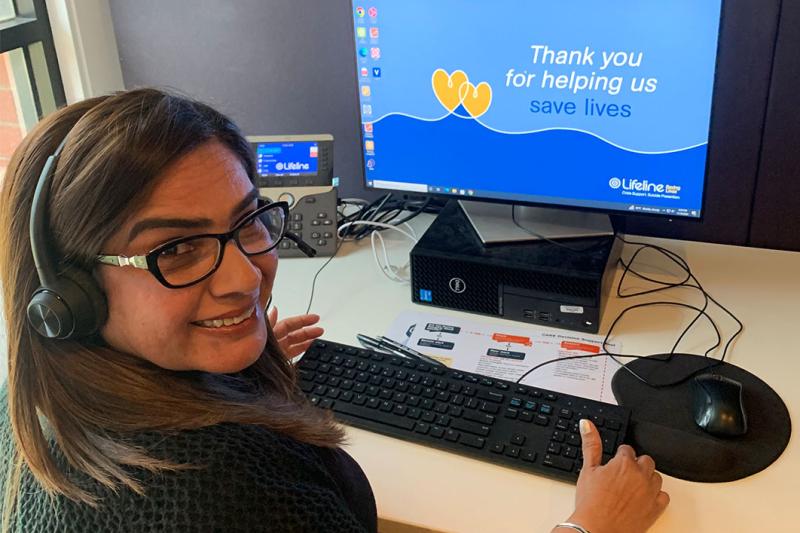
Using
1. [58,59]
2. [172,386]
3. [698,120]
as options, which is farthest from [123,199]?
[58,59]

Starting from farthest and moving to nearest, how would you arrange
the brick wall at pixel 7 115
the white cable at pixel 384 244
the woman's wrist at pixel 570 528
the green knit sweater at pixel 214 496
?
the brick wall at pixel 7 115
the white cable at pixel 384 244
the woman's wrist at pixel 570 528
the green knit sweater at pixel 214 496

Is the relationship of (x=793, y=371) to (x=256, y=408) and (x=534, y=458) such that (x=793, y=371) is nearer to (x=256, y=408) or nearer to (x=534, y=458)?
(x=534, y=458)

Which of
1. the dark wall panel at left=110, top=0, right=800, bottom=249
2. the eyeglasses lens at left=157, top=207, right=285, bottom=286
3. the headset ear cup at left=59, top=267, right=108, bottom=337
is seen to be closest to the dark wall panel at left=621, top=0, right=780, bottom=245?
the dark wall panel at left=110, top=0, right=800, bottom=249

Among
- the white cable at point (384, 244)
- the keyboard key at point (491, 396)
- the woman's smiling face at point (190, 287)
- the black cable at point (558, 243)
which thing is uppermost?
the woman's smiling face at point (190, 287)

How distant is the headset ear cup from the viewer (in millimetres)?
710

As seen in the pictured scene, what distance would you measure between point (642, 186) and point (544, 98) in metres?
0.21

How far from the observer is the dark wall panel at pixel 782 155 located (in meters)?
1.27

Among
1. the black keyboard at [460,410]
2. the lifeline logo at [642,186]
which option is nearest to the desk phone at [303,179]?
the black keyboard at [460,410]

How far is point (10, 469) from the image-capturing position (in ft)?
2.52

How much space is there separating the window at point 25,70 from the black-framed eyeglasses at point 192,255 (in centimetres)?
102

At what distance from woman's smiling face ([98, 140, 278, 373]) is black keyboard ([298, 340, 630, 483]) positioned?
28 centimetres

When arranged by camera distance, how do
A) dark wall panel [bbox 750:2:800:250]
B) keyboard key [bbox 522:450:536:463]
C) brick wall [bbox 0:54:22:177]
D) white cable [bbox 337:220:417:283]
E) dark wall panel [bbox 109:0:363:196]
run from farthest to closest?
brick wall [bbox 0:54:22:177] < dark wall panel [bbox 109:0:363:196] < white cable [bbox 337:220:417:283] < dark wall panel [bbox 750:2:800:250] < keyboard key [bbox 522:450:536:463]

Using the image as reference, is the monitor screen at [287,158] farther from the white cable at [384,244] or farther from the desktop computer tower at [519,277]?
the desktop computer tower at [519,277]

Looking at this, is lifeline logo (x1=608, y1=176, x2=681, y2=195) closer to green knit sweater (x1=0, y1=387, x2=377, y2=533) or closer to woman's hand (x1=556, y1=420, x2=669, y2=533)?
woman's hand (x1=556, y1=420, x2=669, y2=533)
